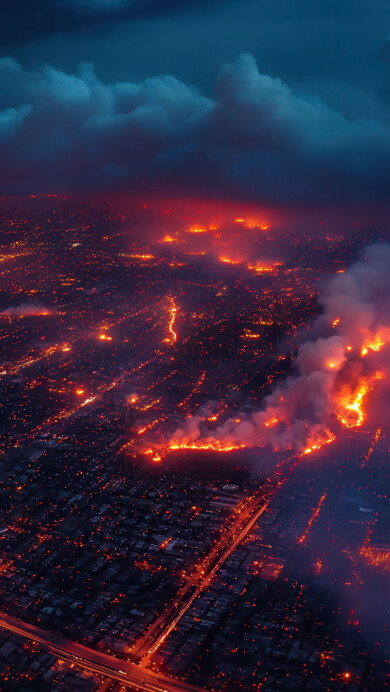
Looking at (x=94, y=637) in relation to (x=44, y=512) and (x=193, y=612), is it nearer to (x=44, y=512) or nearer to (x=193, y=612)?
(x=193, y=612)

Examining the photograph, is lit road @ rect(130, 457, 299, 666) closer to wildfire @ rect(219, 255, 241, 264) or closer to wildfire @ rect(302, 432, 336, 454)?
wildfire @ rect(302, 432, 336, 454)

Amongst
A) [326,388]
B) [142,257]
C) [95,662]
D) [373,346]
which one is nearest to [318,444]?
[326,388]

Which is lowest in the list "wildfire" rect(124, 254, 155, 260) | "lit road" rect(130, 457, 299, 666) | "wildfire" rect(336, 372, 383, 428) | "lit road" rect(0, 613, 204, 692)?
"lit road" rect(0, 613, 204, 692)

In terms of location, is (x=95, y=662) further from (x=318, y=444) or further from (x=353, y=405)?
(x=353, y=405)

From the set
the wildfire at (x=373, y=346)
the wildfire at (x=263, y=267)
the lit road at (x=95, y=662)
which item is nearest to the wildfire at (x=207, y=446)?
the lit road at (x=95, y=662)

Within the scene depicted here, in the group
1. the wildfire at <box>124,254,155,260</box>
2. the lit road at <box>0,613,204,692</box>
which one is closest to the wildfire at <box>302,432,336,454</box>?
the lit road at <box>0,613,204,692</box>

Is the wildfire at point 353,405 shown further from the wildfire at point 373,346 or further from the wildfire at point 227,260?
the wildfire at point 227,260
